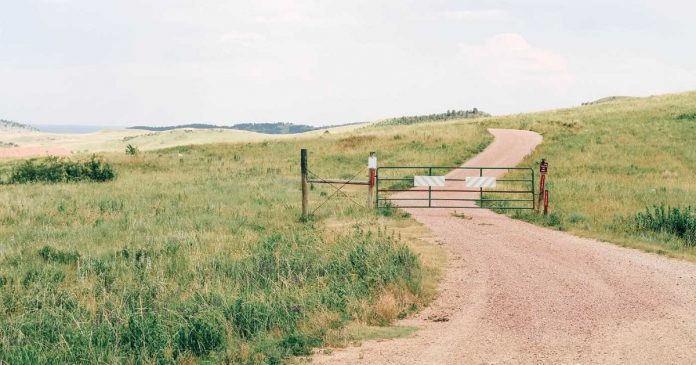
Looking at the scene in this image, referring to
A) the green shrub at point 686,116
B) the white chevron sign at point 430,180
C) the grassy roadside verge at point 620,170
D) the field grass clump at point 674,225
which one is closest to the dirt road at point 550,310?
the grassy roadside verge at point 620,170

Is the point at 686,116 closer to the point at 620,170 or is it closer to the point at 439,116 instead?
the point at 620,170

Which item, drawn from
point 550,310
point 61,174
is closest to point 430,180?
point 550,310

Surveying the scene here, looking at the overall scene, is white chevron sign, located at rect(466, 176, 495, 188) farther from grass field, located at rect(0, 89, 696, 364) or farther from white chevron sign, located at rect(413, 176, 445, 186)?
grass field, located at rect(0, 89, 696, 364)

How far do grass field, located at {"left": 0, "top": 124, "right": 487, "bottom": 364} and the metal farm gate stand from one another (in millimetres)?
2015


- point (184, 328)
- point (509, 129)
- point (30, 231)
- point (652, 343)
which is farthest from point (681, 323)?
point (509, 129)

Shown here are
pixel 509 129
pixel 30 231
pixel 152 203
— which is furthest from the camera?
pixel 509 129

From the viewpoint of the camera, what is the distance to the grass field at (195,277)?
911 centimetres

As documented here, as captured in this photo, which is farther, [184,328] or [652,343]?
[184,328]

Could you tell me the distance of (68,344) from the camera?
9078mm

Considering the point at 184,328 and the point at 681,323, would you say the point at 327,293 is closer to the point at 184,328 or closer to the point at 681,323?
the point at 184,328

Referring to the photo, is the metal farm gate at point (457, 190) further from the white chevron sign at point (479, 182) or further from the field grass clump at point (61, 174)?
the field grass clump at point (61, 174)

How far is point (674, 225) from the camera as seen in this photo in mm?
16938

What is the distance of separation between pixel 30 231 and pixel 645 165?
105 ft

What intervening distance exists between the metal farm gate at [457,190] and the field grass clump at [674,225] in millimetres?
4080
